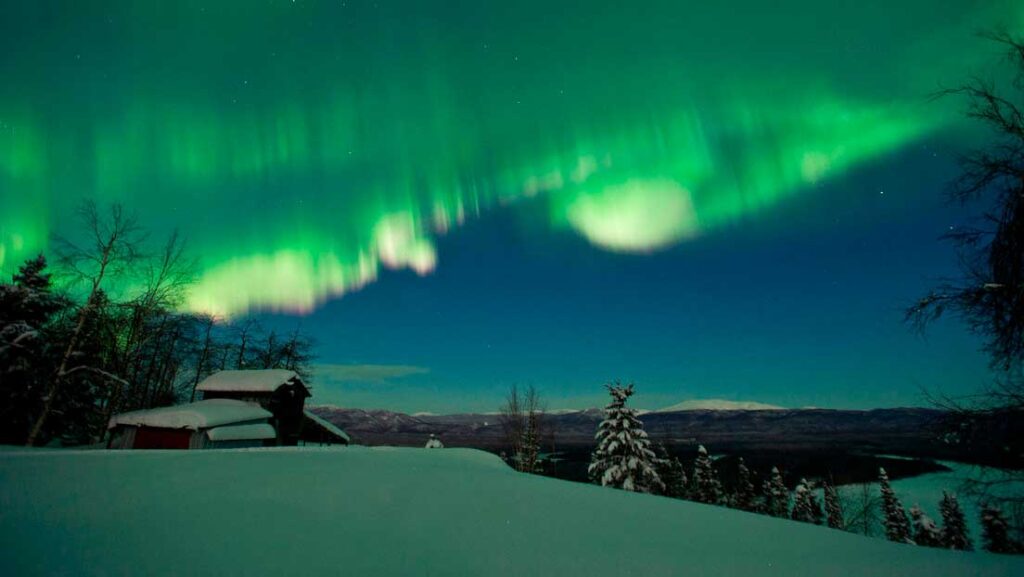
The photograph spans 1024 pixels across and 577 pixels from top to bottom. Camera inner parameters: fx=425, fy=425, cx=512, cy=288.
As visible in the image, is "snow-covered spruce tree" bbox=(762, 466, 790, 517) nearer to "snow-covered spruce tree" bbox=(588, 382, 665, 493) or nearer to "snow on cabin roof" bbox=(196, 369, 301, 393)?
"snow-covered spruce tree" bbox=(588, 382, 665, 493)

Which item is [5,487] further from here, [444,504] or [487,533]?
[487,533]

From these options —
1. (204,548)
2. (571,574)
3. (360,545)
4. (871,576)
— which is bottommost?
(871,576)

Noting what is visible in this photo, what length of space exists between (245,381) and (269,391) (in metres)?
1.98

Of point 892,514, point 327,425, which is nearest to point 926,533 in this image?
point 892,514

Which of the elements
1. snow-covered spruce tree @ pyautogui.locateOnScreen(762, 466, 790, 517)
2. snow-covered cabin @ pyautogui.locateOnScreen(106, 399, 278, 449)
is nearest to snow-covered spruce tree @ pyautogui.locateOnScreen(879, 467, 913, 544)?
snow-covered spruce tree @ pyautogui.locateOnScreen(762, 466, 790, 517)

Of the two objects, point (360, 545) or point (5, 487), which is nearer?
point (360, 545)

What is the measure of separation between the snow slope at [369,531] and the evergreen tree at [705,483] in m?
39.3

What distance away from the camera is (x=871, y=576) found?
4137 mm

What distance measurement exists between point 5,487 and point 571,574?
6.62m

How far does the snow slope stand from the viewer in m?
3.44

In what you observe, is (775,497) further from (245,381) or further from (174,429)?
(174,429)

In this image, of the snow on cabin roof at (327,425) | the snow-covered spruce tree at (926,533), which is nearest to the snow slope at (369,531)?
the snow on cabin roof at (327,425)

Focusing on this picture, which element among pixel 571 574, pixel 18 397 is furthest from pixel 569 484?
pixel 18 397

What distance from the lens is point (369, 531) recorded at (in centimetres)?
426
